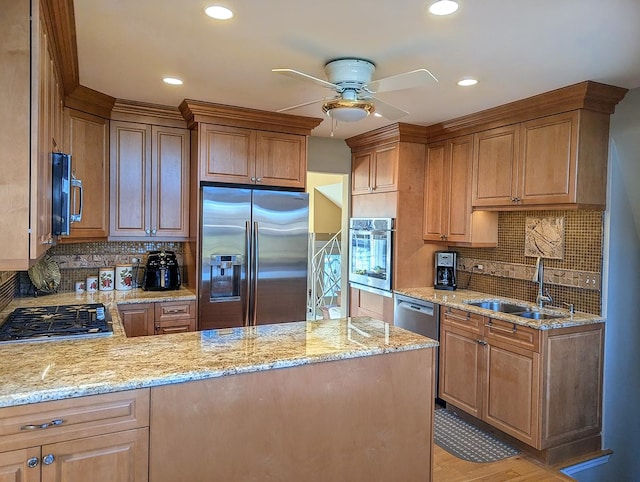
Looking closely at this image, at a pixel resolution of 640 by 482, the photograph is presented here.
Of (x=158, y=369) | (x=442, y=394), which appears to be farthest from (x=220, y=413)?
(x=442, y=394)

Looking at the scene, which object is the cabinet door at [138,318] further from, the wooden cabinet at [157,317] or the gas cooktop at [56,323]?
the gas cooktop at [56,323]

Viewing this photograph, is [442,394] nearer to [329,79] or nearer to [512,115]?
[512,115]

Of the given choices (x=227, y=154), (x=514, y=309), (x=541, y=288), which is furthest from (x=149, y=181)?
(x=541, y=288)

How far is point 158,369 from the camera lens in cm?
165

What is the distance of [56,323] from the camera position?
2441 millimetres

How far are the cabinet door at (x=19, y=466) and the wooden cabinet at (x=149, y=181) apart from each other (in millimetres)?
2403

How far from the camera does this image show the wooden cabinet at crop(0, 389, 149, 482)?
1.44 metres

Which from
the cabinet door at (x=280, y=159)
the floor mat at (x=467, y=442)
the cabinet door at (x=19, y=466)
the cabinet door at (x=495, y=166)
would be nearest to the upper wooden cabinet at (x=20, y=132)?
the cabinet door at (x=19, y=466)

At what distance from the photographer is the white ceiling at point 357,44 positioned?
6.55 feet

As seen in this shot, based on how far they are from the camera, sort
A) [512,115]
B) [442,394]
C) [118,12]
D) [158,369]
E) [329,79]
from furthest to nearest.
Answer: [442,394] < [512,115] < [329,79] < [118,12] < [158,369]

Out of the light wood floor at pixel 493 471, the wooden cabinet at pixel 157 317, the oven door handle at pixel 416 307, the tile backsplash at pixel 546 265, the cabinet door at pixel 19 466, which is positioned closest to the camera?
the cabinet door at pixel 19 466

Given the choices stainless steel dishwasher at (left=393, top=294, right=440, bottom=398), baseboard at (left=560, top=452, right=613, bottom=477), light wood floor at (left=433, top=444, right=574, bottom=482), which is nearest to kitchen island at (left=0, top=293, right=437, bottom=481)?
light wood floor at (left=433, top=444, right=574, bottom=482)

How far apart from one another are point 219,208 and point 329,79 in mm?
1452

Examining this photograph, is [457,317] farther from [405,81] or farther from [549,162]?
[405,81]
